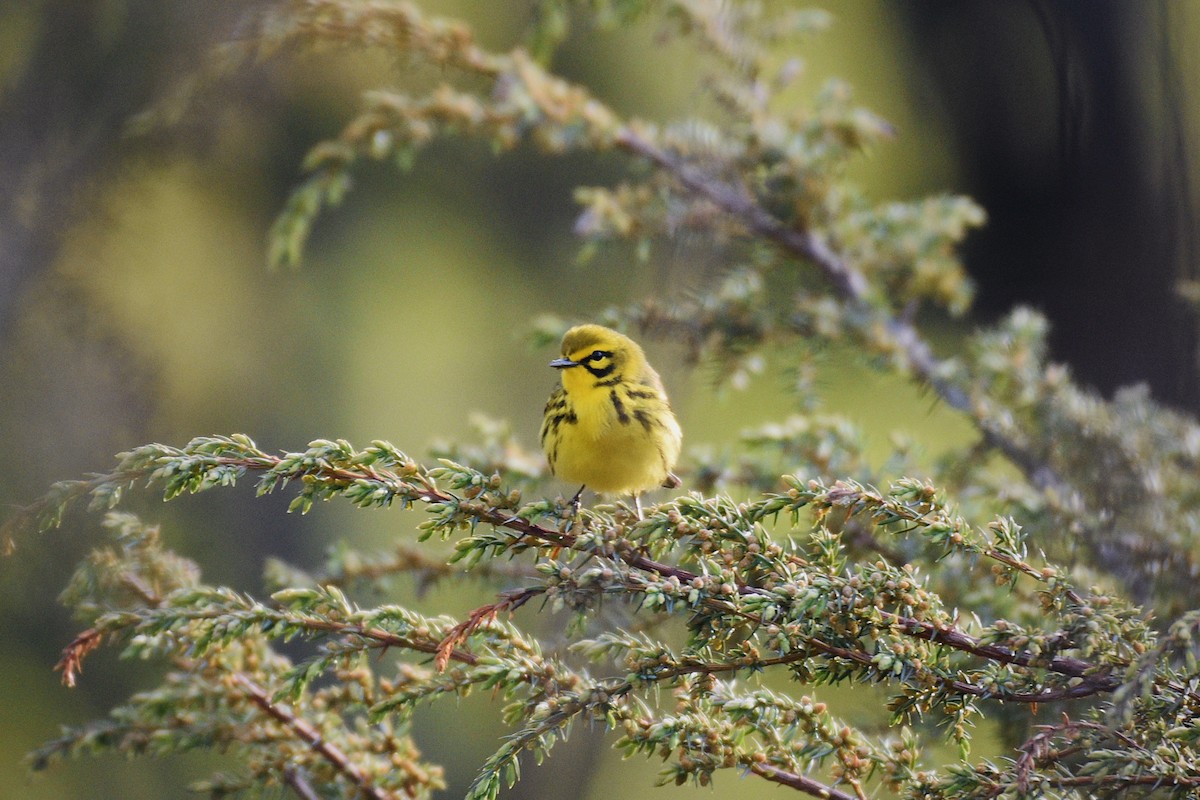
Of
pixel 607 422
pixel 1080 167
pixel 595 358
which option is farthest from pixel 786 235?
pixel 1080 167

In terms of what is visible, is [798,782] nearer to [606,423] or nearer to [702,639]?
[702,639]

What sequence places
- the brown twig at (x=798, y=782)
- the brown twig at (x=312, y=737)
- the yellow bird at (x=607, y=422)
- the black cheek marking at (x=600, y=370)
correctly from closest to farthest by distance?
1. the brown twig at (x=798, y=782)
2. the brown twig at (x=312, y=737)
3. the yellow bird at (x=607, y=422)
4. the black cheek marking at (x=600, y=370)

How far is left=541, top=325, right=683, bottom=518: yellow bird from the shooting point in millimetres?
1937

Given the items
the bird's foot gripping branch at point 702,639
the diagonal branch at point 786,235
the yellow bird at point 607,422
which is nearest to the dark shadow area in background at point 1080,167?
the diagonal branch at point 786,235

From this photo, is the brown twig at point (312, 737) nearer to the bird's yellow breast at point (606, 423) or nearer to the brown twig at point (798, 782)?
the brown twig at point (798, 782)

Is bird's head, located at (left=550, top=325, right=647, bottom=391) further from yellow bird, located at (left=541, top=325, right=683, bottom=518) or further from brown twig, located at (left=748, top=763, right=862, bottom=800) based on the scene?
brown twig, located at (left=748, top=763, right=862, bottom=800)

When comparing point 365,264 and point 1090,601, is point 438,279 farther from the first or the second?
point 1090,601

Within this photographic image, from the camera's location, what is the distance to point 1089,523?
1609mm

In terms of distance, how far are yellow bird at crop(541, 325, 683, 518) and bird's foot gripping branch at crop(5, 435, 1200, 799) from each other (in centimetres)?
70

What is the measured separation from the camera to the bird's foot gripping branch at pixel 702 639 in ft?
3.24

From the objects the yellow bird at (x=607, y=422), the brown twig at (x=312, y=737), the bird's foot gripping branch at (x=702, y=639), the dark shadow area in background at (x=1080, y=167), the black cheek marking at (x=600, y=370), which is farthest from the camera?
the dark shadow area in background at (x=1080, y=167)

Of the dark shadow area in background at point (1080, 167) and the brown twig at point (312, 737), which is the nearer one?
the brown twig at point (312, 737)

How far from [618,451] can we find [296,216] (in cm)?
71

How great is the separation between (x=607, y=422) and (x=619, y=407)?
0.19 ft
